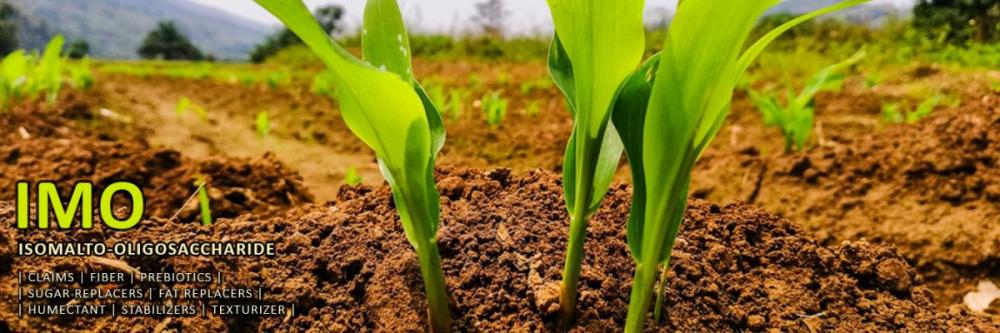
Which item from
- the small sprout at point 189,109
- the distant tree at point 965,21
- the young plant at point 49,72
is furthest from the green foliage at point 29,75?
the distant tree at point 965,21

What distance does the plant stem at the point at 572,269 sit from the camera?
1.00 meters

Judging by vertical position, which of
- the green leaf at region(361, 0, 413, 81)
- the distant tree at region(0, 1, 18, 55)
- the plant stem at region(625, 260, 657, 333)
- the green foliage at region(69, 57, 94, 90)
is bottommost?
the plant stem at region(625, 260, 657, 333)

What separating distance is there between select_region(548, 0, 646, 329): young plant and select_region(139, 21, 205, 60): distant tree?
224ft

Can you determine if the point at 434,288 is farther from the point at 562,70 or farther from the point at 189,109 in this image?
the point at 189,109

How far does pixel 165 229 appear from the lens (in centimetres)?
133

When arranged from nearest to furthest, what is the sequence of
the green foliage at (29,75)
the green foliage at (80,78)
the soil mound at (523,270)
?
the soil mound at (523,270) → the green foliage at (29,75) → the green foliage at (80,78)

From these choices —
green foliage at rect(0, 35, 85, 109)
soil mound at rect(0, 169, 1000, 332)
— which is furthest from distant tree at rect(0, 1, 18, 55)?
soil mound at rect(0, 169, 1000, 332)

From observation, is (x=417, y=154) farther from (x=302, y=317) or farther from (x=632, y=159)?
(x=302, y=317)

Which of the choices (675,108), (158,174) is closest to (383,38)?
(675,108)

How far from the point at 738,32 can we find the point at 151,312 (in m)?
0.98

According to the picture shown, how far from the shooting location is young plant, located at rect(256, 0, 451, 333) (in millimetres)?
792

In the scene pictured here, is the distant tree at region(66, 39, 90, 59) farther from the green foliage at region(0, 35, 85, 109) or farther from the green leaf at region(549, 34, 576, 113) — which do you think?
the green leaf at region(549, 34, 576, 113)

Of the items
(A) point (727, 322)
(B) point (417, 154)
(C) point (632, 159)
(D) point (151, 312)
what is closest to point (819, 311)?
(A) point (727, 322)

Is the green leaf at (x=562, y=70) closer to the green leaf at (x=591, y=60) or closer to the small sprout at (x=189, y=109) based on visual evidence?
the green leaf at (x=591, y=60)
